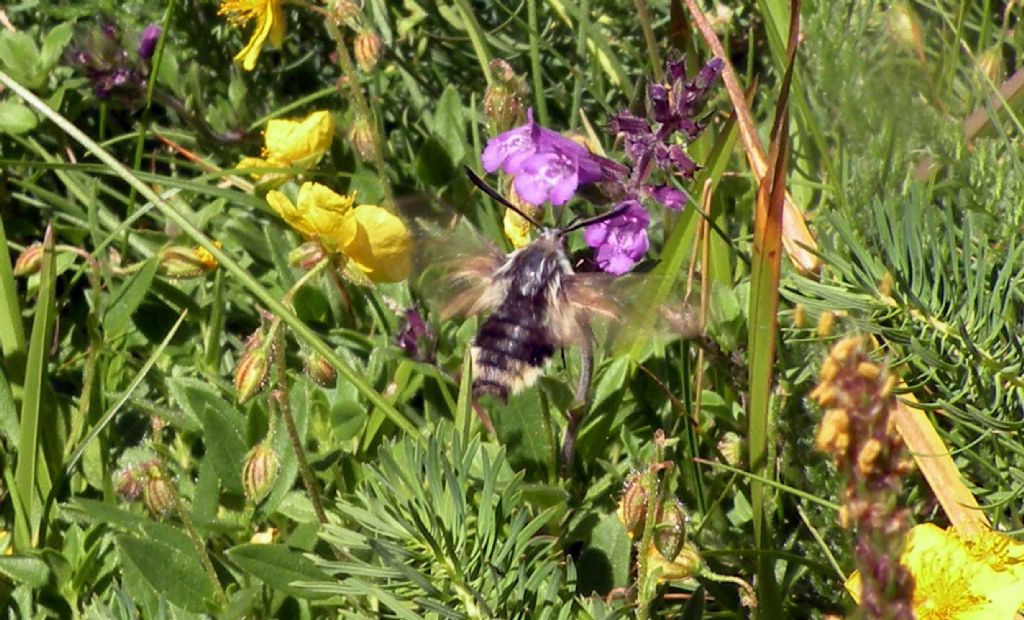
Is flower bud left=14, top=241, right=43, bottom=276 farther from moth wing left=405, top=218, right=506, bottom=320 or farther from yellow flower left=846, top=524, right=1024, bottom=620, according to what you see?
yellow flower left=846, top=524, right=1024, bottom=620

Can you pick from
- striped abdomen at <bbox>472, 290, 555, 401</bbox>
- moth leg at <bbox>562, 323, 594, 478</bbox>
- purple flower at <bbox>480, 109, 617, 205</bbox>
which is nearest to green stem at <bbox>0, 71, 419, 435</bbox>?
striped abdomen at <bbox>472, 290, 555, 401</bbox>

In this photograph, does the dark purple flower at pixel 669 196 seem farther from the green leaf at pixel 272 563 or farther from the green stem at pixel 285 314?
the green leaf at pixel 272 563

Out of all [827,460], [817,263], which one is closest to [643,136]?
[817,263]

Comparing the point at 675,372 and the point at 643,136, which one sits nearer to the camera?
the point at 643,136

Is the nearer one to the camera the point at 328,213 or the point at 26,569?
the point at 26,569

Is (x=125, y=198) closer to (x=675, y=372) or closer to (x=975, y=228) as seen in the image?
(x=675, y=372)

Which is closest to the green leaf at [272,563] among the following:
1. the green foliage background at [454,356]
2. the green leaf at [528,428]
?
the green foliage background at [454,356]

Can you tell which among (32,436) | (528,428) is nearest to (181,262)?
(32,436)

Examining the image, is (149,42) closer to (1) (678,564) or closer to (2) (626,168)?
(2) (626,168)
